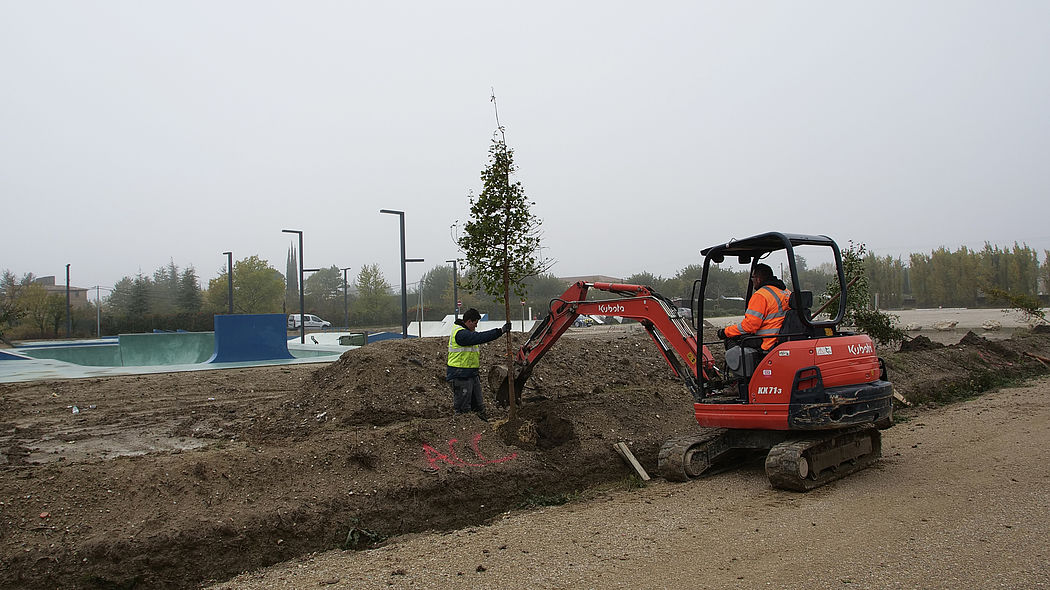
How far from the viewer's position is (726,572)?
181 inches

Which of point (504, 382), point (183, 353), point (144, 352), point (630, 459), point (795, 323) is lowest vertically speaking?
point (630, 459)

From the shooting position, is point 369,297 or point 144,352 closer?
point 144,352

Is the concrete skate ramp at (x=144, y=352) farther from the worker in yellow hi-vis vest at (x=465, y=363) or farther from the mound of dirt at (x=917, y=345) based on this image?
the mound of dirt at (x=917, y=345)

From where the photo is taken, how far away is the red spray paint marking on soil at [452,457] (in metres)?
7.44

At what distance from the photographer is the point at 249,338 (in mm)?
21562

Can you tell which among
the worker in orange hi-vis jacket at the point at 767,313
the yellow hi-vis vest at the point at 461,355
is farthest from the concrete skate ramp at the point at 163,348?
the worker in orange hi-vis jacket at the point at 767,313

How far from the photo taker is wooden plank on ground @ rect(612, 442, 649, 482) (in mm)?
7755

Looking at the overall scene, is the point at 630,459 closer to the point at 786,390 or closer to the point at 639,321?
the point at 639,321

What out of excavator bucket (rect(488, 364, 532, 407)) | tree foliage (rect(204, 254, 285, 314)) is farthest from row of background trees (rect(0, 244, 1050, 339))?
excavator bucket (rect(488, 364, 532, 407))

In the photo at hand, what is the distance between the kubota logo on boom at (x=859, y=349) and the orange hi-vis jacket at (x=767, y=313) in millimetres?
755

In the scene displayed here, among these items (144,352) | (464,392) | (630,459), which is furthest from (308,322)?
(630,459)

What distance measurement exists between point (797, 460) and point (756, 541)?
142 cm

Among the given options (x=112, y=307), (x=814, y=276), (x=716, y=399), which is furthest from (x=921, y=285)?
(x=112, y=307)

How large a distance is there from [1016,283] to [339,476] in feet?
206
